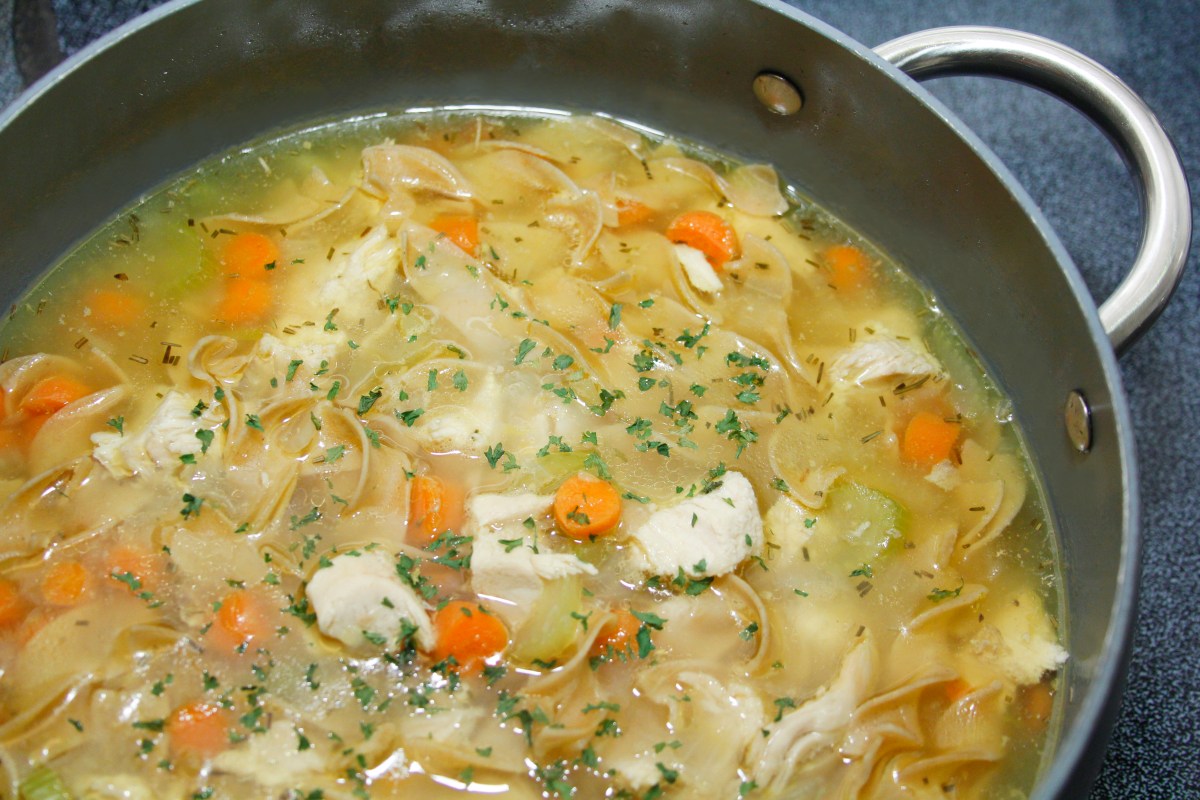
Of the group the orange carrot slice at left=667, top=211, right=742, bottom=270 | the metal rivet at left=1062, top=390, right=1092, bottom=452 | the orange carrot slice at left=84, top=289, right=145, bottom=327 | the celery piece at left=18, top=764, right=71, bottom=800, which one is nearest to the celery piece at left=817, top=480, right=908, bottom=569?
the metal rivet at left=1062, top=390, right=1092, bottom=452

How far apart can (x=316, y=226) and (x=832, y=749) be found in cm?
215

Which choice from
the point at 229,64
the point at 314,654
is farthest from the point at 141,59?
the point at 314,654

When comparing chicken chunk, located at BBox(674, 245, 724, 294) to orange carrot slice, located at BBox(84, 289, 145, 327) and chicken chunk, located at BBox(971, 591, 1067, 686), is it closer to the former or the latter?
chicken chunk, located at BBox(971, 591, 1067, 686)

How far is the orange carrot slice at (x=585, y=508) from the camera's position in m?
2.69

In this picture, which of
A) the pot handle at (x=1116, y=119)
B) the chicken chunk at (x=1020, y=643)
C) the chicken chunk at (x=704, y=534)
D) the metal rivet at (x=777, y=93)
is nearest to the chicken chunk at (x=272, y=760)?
the chicken chunk at (x=704, y=534)

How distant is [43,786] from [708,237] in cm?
231

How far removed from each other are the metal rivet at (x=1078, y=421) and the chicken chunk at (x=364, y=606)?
169cm

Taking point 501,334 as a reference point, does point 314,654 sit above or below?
below

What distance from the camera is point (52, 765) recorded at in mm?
2348

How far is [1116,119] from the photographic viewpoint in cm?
266

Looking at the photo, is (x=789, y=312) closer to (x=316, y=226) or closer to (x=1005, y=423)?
(x=1005, y=423)

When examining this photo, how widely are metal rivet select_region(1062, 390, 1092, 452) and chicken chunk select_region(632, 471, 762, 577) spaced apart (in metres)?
0.83

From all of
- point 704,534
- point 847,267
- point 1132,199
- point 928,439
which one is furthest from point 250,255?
point 1132,199

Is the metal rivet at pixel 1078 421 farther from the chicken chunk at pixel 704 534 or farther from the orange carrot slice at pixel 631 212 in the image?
the orange carrot slice at pixel 631 212
